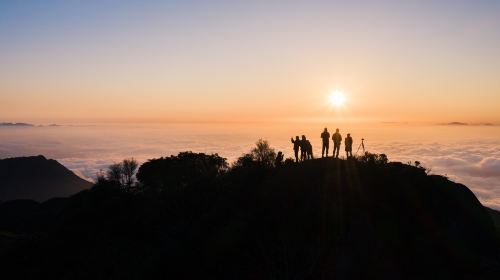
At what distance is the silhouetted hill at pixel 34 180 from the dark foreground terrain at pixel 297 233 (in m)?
156

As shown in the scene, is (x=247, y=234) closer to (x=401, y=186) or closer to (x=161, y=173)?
(x=401, y=186)

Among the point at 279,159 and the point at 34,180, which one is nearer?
the point at 279,159

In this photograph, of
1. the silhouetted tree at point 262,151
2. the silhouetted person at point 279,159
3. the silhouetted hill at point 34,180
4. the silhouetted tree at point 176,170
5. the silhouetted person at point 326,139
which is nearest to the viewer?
the silhouetted person at point 326,139

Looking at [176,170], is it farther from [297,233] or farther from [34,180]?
[34,180]

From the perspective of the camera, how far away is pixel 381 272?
19.6 meters

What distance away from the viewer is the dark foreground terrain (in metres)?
20.5

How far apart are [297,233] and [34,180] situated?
638 ft

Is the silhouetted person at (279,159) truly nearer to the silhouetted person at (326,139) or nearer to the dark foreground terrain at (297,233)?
the dark foreground terrain at (297,233)

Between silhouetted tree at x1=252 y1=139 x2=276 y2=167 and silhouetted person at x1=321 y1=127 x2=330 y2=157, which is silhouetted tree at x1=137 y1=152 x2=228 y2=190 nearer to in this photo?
silhouetted tree at x1=252 y1=139 x2=276 y2=167

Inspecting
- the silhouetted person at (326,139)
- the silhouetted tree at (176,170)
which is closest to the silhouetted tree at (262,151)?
the silhouetted tree at (176,170)

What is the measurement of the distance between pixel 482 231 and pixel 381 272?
29.8ft

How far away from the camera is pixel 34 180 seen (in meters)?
183

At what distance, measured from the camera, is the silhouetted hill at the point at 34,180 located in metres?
170

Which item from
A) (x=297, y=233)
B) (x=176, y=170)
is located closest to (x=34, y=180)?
(x=176, y=170)
